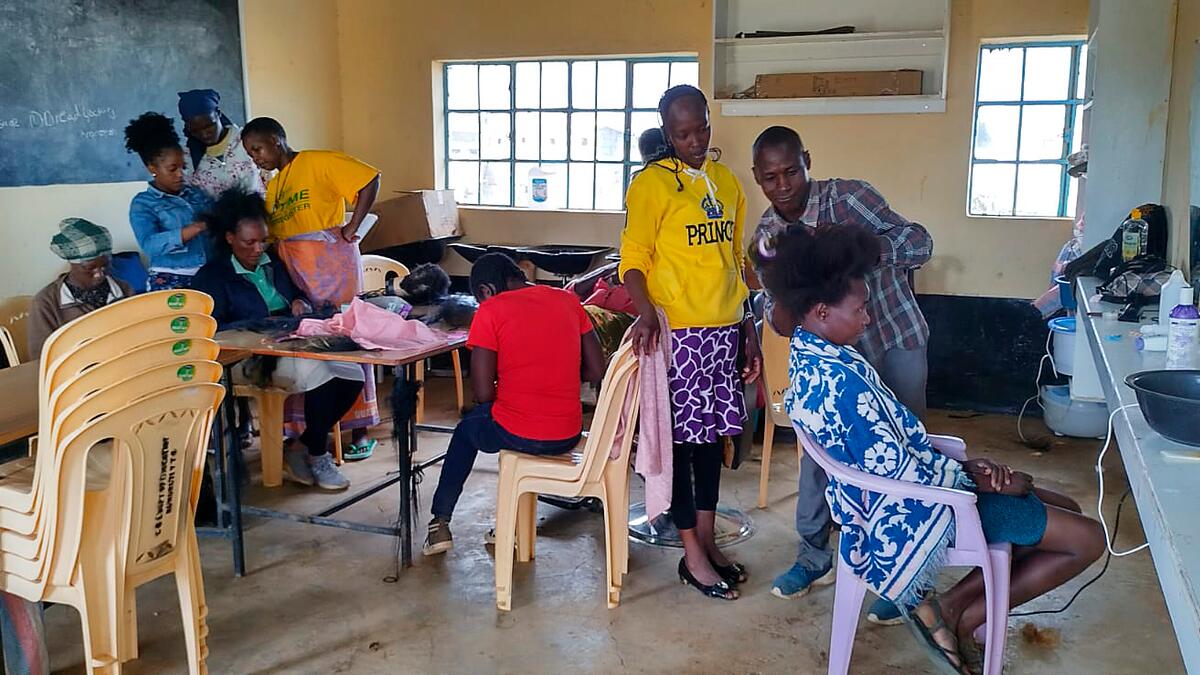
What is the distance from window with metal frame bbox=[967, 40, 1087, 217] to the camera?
491cm

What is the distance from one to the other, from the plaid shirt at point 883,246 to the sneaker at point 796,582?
68 centimetres

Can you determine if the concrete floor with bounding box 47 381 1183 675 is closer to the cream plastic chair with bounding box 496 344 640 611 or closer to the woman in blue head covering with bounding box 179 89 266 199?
the cream plastic chair with bounding box 496 344 640 611

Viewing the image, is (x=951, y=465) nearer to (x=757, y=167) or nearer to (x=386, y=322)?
(x=757, y=167)

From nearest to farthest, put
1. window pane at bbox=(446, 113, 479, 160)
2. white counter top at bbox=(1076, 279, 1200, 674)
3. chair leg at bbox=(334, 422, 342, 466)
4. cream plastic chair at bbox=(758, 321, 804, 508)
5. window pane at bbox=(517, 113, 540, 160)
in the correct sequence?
white counter top at bbox=(1076, 279, 1200, 674) < cream plastic chair at bbox=(758, 321, 804, 508) < chair leg at bbox=(334, 422, 342, 466) < window pane at bbox=(517, 113, 540, 160) < window pane at bbox=(446, 113, 479, 160)

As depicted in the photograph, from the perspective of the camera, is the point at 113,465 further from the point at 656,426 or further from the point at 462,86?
the point at 462,86

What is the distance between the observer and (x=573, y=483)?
284cm

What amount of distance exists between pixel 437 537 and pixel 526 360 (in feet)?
2.54

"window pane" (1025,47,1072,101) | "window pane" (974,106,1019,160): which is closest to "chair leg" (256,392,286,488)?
"window pane" (974,106,1019,160)

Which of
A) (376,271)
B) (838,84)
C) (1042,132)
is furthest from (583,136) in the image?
(1042,132)

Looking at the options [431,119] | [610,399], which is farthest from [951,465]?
[431,119]

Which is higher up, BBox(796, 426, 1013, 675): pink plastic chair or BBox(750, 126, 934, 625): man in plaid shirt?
BBox(750, 126, 934, 625): man in plaid shirt

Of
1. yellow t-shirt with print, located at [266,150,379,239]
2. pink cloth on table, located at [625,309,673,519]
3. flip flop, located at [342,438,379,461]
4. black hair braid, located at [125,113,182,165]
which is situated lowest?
flip flop, located at [342,438,379,461]

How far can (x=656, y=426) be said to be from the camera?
9.20ft

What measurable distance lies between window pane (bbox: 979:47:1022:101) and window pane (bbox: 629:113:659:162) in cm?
176
